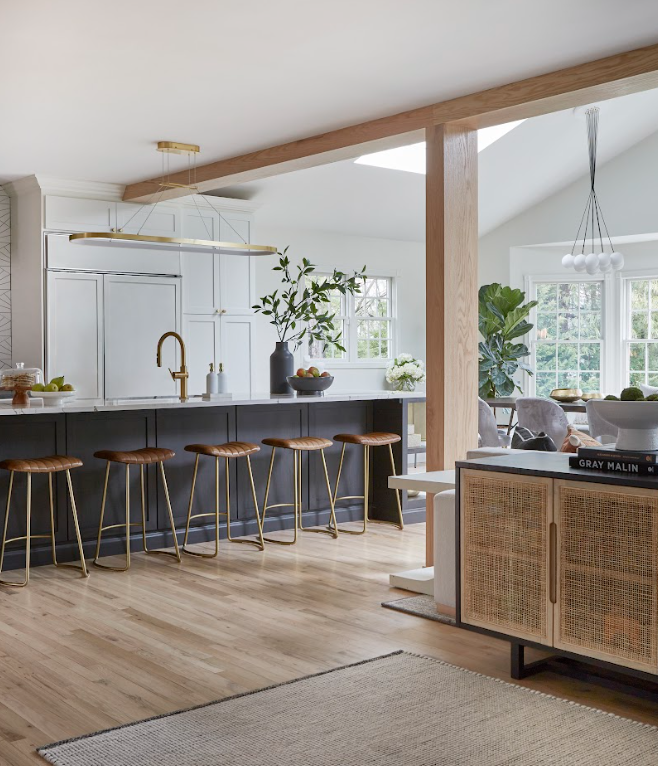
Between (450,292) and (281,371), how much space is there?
1886 millimetres

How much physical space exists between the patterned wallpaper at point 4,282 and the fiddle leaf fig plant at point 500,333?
4.87 m

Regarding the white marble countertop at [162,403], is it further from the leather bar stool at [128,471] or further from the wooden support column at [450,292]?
the wooden support column at [450,292]

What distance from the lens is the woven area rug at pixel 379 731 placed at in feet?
8.60

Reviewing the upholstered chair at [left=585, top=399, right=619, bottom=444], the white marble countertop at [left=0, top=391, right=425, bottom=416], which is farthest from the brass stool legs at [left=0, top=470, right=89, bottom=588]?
the upholstered chair at [left=585, top=399, right=619, bottom=444]

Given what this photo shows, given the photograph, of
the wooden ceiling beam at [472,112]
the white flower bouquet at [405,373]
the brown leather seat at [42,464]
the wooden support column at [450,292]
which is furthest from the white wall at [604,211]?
the brown leather seat at [42,464]

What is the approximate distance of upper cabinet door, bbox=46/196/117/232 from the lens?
23.4 ft

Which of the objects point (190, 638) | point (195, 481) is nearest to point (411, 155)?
point (195, 481)

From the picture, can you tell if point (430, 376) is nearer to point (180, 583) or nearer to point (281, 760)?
point (180, 583)

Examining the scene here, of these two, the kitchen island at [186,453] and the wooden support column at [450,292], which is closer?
the wooden support column at [450,292]

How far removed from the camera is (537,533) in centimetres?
315

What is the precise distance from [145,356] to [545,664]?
4.99 meters

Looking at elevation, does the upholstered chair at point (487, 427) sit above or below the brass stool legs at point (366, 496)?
above

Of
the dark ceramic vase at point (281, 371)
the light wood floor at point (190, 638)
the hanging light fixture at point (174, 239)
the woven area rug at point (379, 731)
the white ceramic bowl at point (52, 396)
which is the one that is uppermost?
the hanging light fixture at point (174, 239)

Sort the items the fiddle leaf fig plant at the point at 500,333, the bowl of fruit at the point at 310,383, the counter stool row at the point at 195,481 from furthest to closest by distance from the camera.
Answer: the fiddle leaf fig plant at the point at 500,333 < the bowl of fruit at the point at 310,383 < the counter stool row at the point at 195,481
